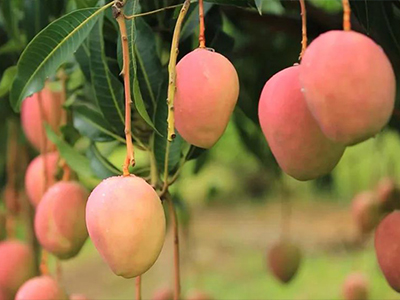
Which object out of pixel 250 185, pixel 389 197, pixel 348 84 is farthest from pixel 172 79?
pixel 250 185

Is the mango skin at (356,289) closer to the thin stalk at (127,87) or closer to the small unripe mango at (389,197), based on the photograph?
the small unripe mango at (389,197)

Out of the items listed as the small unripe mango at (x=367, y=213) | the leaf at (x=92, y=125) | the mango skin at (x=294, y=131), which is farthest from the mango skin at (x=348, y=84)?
the small unripe mango at (x=367, y=213)

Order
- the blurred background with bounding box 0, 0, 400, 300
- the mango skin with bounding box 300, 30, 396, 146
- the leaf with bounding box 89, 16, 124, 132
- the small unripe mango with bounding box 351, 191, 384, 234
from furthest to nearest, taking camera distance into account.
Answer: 1. the small unripe mango with bounding box 351, 191, 384, 234
2. the blurred background with bounding box 0, 0, 400, 300
3. the leaf with bounding box 89, 16, 124, 132
4. the mango skin with bounding box 300, 30, 396, 146

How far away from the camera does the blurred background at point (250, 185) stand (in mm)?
742

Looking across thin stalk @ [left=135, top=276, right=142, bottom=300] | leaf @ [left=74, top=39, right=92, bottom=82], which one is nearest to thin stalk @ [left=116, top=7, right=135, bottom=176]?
thin stalk @ [left=135, top=276, right=142, bottom=300]

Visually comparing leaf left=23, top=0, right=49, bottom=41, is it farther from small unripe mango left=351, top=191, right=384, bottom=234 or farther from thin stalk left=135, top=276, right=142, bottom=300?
small unripe mango left=351, top=191, right=384, bottom=234

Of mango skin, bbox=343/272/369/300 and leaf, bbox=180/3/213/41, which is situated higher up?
leaf, bbox=180/3/213/41

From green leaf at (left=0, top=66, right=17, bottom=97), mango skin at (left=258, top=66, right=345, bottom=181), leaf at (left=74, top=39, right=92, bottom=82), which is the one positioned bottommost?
green leaf at (left=0, top=66, right=17, bottom=97)

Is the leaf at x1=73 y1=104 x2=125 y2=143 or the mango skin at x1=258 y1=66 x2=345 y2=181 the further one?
the leaf at x1=73 y1=104 x2=125 y2=143

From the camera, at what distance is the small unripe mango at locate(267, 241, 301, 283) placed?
3.11 ft

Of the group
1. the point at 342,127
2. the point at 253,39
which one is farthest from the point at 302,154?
the point at 253,39

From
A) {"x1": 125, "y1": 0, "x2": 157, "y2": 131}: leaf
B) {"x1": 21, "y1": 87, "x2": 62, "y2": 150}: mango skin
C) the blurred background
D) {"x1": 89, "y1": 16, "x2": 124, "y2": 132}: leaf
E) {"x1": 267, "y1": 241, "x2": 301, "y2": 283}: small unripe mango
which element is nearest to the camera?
{"x1": 125, "y1": 0, "x2": 157, "y2": 131}: leaf

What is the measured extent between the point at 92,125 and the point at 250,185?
3482 mm

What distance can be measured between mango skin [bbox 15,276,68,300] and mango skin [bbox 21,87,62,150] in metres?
0.21
